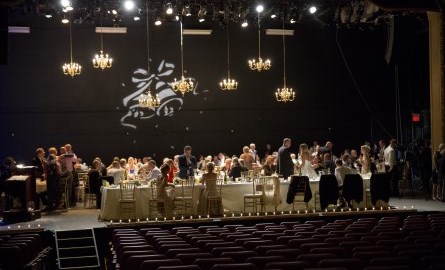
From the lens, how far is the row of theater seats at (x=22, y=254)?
7.14 metres

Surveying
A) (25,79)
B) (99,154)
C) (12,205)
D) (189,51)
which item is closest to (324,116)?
(189,51)

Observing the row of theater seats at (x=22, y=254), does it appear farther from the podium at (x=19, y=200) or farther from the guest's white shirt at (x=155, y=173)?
the guest's white shirt at (x=155, y=173)

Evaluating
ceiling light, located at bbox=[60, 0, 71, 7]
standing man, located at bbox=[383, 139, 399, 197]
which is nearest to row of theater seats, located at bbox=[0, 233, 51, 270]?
ceiling light, located at bbox=[60, 0, 71, 7]

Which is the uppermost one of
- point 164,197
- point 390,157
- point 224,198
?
point 390,157

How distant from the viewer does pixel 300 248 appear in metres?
6.94

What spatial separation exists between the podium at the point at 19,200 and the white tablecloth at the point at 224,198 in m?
1.60

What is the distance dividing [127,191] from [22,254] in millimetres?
6608

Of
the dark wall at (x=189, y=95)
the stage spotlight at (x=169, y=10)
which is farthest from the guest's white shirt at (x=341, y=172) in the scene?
the dark wall at (x=189, y=95)

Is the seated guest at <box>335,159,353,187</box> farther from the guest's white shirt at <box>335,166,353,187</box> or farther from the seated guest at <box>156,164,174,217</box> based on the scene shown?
the seated guest at <box>156,164,174,217</box>

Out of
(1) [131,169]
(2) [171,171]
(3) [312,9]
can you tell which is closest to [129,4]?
(1) [131,169]

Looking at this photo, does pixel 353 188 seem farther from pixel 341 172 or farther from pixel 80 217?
pixel 80 217

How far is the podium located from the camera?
1419 cm

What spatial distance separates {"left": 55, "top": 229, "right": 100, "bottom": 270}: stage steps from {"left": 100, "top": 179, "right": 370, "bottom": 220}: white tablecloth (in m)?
1.34

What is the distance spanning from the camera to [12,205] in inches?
573
